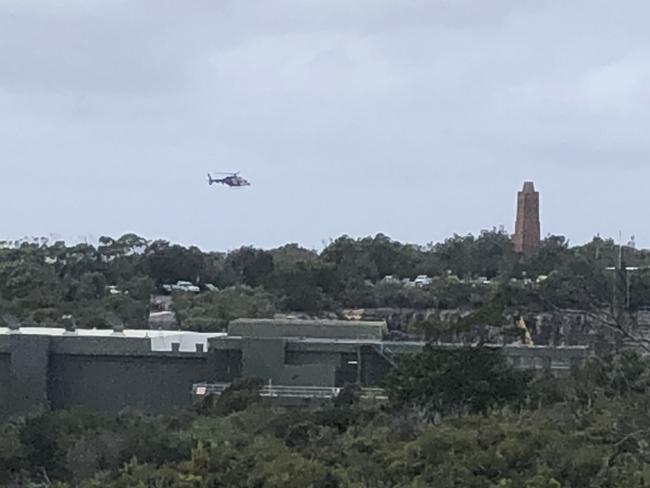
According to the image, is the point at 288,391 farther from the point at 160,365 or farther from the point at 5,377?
the point at 5,377

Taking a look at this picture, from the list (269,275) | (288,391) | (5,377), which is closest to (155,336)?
(5,377)

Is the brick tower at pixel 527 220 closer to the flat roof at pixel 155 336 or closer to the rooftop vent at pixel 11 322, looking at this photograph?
the rooftop vent at pixel 11 322

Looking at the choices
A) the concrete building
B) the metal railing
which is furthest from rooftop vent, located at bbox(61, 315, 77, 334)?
the metal railing

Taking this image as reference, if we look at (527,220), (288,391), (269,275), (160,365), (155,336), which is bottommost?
(288,391)

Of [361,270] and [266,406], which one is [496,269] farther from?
[266,406]

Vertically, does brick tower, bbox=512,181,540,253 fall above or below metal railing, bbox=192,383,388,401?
above

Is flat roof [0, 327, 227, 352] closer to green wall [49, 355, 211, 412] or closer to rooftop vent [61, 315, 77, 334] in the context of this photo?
rooftop vent [61, 315, 77, 334]
